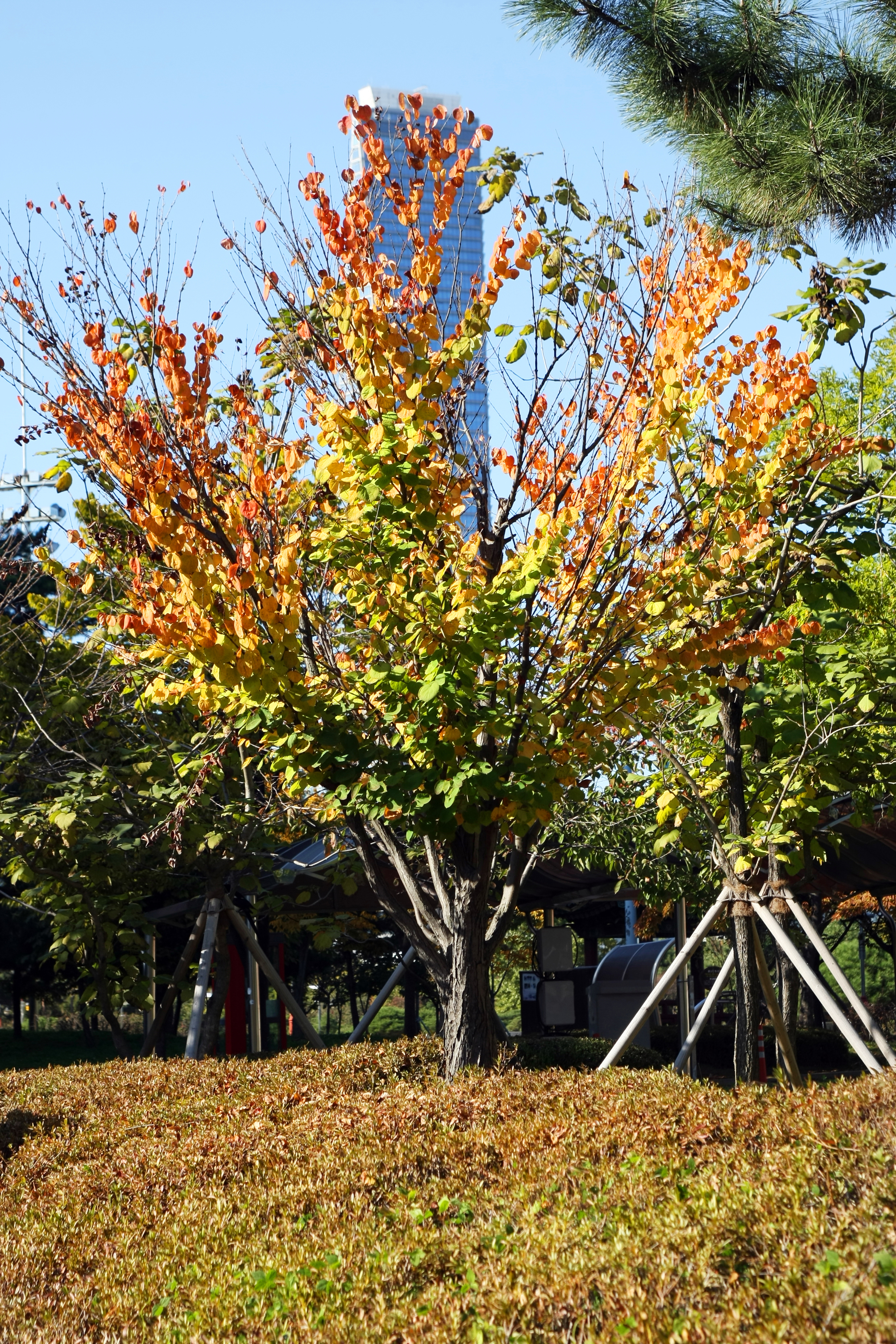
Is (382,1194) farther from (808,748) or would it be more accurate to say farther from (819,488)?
(819,488)

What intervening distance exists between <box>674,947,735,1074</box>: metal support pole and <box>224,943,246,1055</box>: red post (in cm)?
704

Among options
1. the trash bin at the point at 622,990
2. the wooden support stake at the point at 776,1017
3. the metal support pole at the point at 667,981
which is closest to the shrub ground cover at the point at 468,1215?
the metal support pole at the point at 667,981

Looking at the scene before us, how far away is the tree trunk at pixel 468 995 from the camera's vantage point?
280 inches

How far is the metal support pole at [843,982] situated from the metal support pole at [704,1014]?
2.16ft

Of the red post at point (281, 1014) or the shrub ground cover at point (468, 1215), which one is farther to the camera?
the red post at point (281, 1014)

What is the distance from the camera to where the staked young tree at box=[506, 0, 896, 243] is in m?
6.80

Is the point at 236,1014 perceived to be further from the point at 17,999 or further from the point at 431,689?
the point at 17,999

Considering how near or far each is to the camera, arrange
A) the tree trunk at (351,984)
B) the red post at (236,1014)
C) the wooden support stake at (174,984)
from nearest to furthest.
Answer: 1. the wooden support stake at (174,984)
2. the red post at (236,1014)
3. the tree trunk at (351,984)

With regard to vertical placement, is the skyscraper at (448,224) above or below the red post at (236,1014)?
above

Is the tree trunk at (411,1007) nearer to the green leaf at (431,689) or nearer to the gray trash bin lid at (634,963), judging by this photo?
the gray trash bin lid at (634,963)

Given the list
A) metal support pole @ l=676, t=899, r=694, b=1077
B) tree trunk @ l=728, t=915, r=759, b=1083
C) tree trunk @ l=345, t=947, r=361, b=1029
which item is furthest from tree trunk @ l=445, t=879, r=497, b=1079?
tree trunk @ l=345, t=947, r=361, b=1029

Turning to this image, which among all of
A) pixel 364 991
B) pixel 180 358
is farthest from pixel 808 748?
pixel 364 991

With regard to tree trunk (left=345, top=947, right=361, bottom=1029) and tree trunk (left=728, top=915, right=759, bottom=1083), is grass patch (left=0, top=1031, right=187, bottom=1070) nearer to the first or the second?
tree trunk (left=345, top=947, right=361, bottom=1029)

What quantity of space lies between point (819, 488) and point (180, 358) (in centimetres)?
387
